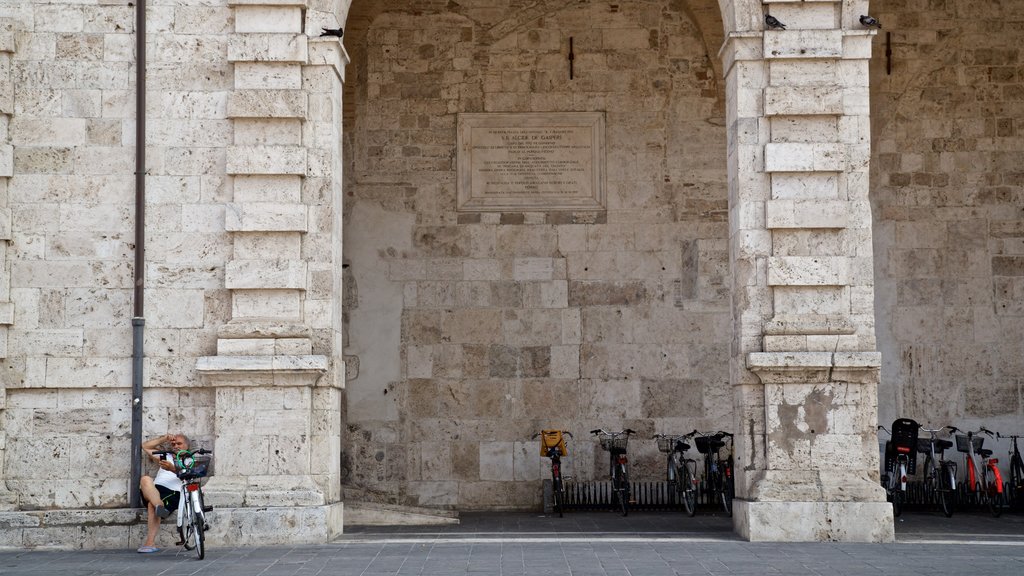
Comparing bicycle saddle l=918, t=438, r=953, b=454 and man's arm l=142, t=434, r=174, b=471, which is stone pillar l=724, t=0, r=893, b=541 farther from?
man's arm l=142, t=434, r=174, b=471

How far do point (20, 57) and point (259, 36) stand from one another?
2509mm

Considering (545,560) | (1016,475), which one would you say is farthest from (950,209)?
(545,560)

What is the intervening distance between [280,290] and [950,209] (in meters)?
9.61

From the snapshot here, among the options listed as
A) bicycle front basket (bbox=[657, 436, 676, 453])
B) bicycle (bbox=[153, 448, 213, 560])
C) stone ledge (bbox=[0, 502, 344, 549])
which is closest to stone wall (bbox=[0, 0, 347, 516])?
stone ledge (bbox=[0, 502, 344, 549])

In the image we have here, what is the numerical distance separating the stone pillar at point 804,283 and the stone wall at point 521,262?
156 inches

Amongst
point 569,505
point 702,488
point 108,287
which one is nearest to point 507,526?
point 569,505

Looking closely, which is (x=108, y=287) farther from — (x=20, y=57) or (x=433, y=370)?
(x=433, y=370)

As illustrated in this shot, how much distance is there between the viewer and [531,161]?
54.2ft

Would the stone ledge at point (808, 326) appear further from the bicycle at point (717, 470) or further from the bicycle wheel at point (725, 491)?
the bicycle wheel at point (725, 491)

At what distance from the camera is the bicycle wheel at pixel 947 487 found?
47.9 feet

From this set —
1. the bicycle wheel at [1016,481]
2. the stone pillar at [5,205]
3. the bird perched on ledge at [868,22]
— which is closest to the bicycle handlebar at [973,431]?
the bicycle wheel at [1016,481]

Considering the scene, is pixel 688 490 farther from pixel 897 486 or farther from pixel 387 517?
pixel 387 517

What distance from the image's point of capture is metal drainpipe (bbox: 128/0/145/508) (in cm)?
1181

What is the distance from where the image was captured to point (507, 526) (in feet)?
45.1
